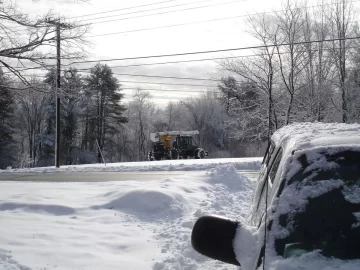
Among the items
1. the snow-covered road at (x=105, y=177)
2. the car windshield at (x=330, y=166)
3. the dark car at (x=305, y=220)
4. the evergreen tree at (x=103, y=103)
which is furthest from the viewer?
the evergreen tree at (x=103, y=103)

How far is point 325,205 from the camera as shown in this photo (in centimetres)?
189

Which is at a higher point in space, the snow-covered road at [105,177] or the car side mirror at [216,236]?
the car side mirror at [216,236]

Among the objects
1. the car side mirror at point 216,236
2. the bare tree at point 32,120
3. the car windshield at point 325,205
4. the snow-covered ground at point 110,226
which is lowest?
the snow-covered ground at point 110,226

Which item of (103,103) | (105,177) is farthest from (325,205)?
(103,103)

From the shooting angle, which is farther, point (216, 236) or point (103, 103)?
point (103, 103)

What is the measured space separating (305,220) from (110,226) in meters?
5.26

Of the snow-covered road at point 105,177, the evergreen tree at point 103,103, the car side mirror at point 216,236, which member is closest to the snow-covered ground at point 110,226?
the car side mirror at point 216,236

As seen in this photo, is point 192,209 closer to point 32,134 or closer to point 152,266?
point 152,266

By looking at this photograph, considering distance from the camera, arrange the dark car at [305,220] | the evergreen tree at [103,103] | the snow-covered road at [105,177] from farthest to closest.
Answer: the evergreen tree at [103,103] < the snow-covered road at [105,177] < the dark car at [305,220]

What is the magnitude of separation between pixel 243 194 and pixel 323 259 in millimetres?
9004

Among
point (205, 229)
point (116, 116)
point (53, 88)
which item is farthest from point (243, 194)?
point (116, 116)

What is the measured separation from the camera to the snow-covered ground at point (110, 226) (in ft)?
15.9

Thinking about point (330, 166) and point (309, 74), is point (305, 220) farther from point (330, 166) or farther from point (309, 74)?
point (309, 74)

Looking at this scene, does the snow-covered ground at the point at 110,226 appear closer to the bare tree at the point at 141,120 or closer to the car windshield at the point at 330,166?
the car windshield at the point at 330,166
